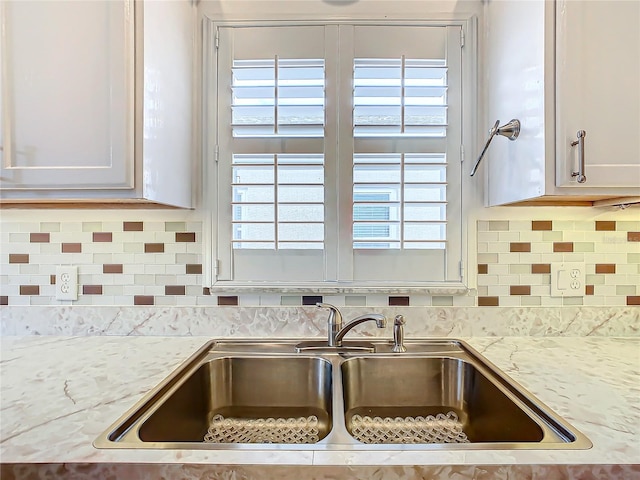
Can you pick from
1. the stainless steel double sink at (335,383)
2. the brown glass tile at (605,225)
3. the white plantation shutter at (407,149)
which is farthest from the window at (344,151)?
the brown glass tile at (605,225)

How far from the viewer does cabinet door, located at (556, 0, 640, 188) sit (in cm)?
89

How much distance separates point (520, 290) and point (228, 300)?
1.05m

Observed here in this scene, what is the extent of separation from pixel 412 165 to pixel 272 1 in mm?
760

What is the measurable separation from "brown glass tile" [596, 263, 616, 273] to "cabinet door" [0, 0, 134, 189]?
1539mm

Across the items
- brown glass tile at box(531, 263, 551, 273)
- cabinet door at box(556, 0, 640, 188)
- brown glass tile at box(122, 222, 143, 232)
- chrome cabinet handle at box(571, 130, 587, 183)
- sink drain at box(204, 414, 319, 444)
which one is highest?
cabinet door at box(556, 0, 640, 188)

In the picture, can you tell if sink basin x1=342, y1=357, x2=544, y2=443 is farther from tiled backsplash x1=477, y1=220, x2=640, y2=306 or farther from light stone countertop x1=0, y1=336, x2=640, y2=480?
tiled backsplash x1=477, y1=220, x2=640, y2=306

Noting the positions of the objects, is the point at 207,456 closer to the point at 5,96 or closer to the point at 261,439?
the point at 261,439

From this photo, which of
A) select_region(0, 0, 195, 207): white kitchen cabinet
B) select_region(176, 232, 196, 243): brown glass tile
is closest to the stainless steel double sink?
select_region(176, 232, 196, 243): brown glass tile

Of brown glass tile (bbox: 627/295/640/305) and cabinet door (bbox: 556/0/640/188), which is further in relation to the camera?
brown glass tile (bbox: 627/295/640/305)

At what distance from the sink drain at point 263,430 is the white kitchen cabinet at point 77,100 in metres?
0.71

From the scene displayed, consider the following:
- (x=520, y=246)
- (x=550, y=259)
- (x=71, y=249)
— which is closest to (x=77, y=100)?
(x=71, y=249)

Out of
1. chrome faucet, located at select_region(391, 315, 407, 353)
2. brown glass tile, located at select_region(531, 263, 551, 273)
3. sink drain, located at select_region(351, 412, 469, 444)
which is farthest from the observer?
brown glass tile, located at select_region(531, 263, 551, 273)

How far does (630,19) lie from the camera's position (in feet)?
2.94

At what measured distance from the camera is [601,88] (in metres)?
0.90
